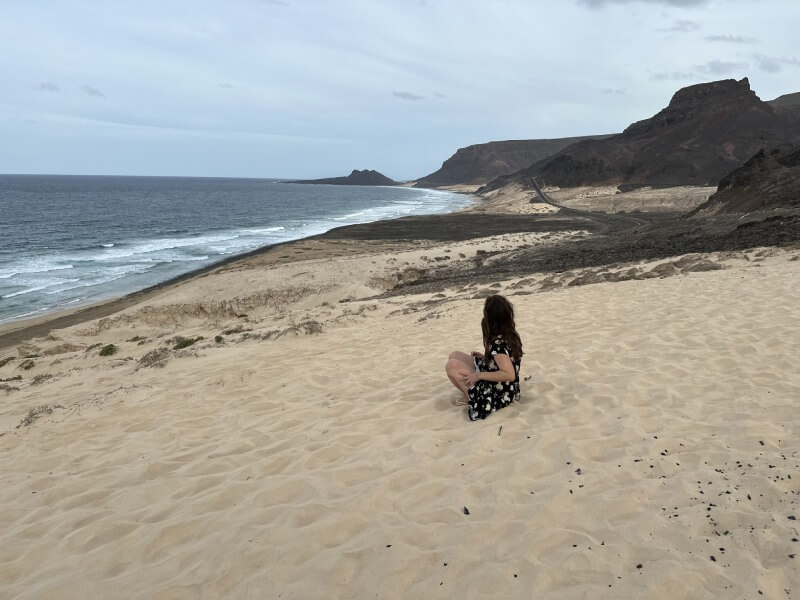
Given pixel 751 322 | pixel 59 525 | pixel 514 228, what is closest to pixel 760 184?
pixel 514 228

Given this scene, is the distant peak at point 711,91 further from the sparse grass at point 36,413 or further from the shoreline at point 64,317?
the sparse grass at point 36,413

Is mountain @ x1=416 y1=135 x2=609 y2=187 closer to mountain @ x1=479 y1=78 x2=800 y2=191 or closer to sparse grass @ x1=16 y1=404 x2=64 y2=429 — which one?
mountain @ x1=479 y1=78 x2=800 y2=191

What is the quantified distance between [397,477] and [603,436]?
1.65m

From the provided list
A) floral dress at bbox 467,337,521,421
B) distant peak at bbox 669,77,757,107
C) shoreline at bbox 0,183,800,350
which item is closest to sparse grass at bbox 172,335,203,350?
shoreline at bbox 0,183,800,350

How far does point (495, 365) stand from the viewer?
15.5ft

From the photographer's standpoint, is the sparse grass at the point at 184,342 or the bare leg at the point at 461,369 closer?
the bare leg at the point at 461,369

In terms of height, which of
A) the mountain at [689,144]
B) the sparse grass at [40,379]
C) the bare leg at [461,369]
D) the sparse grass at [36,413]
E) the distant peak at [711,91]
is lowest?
the sparse grass at [40,379]

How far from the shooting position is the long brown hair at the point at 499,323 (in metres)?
4.59

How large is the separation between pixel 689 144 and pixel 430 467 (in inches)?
3038

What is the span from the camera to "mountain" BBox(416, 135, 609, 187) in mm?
172250

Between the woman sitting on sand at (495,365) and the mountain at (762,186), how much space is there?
18060 mm

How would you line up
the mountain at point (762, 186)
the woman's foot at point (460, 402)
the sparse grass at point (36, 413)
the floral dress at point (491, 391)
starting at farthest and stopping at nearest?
the mountain at point (762, 186) < the sparse grass at point (36, 413) < the woman's foot at point (460, 402) < the floral dress at point (491, 391)

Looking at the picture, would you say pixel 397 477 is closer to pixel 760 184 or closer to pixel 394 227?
pixel 760 184

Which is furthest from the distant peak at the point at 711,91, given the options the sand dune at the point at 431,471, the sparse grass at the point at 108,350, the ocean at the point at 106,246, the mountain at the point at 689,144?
the sparse grass at the point at 108,350
